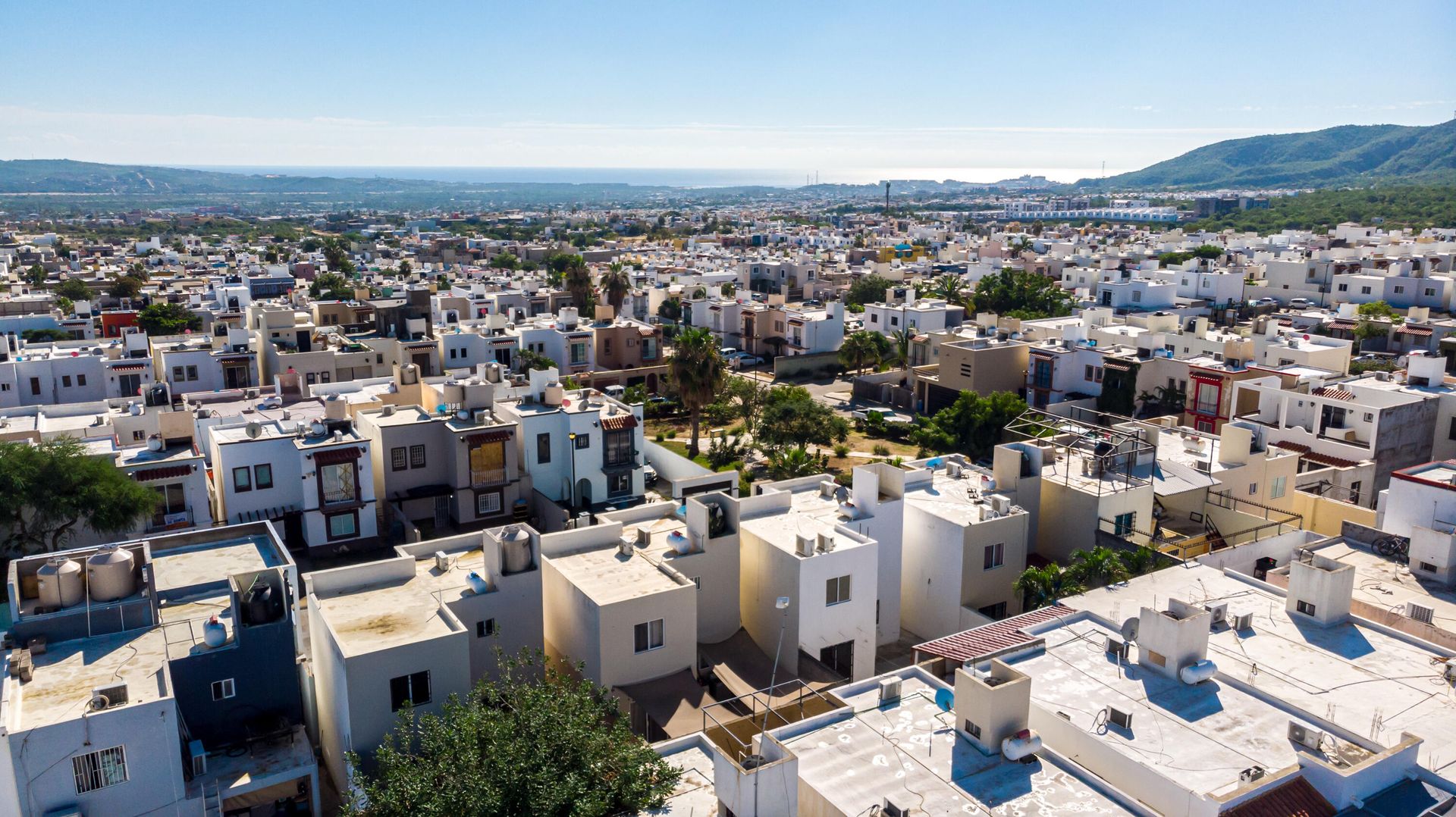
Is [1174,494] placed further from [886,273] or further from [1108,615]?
[886,273]

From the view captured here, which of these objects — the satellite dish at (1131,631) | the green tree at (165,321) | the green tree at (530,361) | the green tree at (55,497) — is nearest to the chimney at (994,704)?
the satellite dish at (1131,631)

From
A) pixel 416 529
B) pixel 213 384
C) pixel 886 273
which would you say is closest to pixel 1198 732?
pixel 416 529

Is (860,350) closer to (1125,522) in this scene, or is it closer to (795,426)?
(795,426)

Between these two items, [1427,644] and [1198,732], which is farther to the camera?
[1427,644]

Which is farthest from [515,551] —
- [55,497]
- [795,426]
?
[795,426]

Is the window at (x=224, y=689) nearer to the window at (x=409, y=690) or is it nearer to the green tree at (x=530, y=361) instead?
the window at (x=409, y=690)

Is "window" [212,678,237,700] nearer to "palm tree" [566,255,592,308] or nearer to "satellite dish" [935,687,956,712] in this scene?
"satellite dish" [935,687,956,712]

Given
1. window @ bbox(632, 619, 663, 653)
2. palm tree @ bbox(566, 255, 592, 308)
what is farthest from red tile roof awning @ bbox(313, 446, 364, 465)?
palm tree @ bbox(566, 255, 592, 308)
